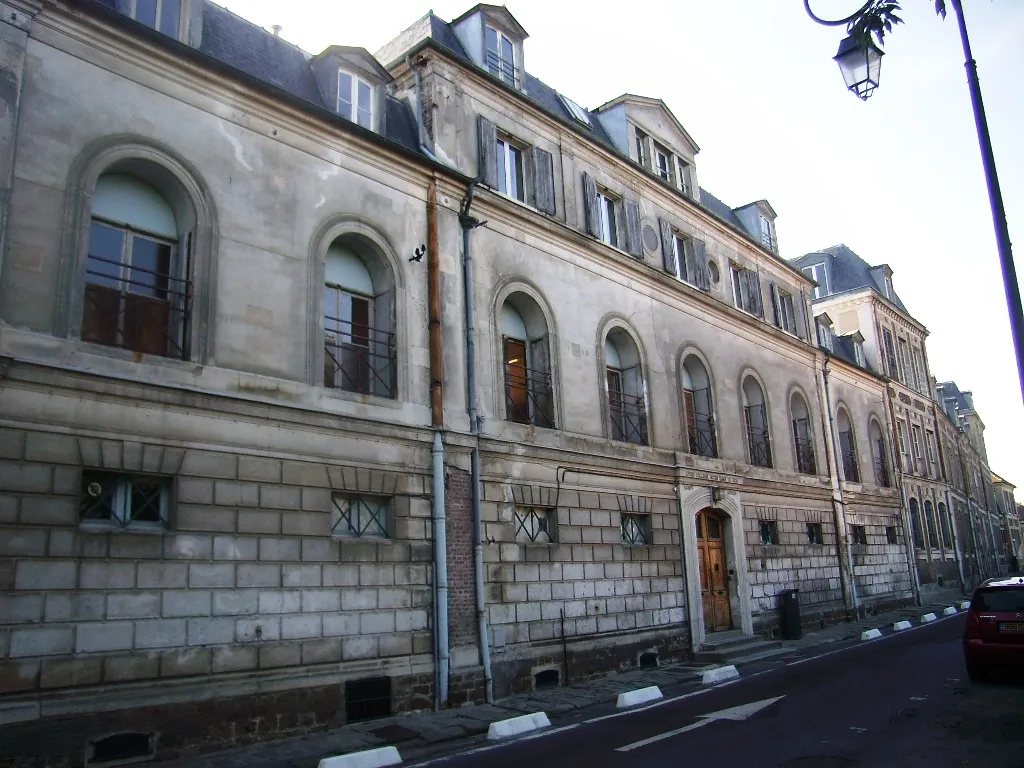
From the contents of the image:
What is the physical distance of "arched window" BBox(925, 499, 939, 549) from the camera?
3584cm

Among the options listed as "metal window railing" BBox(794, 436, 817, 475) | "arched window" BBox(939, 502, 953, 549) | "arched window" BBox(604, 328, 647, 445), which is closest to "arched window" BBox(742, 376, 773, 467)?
"metal window railing" BBox(794, 436, 817, 475)

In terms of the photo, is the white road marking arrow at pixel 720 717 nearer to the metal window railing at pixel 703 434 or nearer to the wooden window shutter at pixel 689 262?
the metal window railing at pixel 703 434

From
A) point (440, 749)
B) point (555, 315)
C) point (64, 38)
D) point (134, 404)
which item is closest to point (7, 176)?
point (64, 38)

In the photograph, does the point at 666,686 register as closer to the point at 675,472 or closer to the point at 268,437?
the point at 675,472

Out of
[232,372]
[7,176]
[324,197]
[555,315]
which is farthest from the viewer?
[555,315]

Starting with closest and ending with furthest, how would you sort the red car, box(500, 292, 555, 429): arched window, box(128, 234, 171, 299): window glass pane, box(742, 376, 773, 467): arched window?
1. box(128, 234, 171, 299): window glass pane
2. the red car
3. box(500, 292, 555, 429): arched window
4. box(742, 376, 773, 467): arched window

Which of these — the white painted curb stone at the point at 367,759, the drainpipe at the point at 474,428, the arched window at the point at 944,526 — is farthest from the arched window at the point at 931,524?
the white painted curb stone at the point at 367,759

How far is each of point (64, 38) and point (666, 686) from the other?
536 inches

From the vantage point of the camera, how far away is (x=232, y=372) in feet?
35.7

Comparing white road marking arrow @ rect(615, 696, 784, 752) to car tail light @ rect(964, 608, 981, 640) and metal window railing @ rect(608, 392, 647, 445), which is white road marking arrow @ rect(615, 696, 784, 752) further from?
metal window railing @ rect(608, 392, 647, 445)

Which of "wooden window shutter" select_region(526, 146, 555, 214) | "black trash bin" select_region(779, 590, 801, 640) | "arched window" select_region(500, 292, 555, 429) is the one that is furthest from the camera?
"black trash bin" select_region(779, 590, 801, 640)

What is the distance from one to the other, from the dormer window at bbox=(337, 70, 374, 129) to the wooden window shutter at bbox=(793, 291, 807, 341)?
62.0 feet

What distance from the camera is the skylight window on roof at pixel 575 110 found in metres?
20.2

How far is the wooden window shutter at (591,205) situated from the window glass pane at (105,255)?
34.1ft
